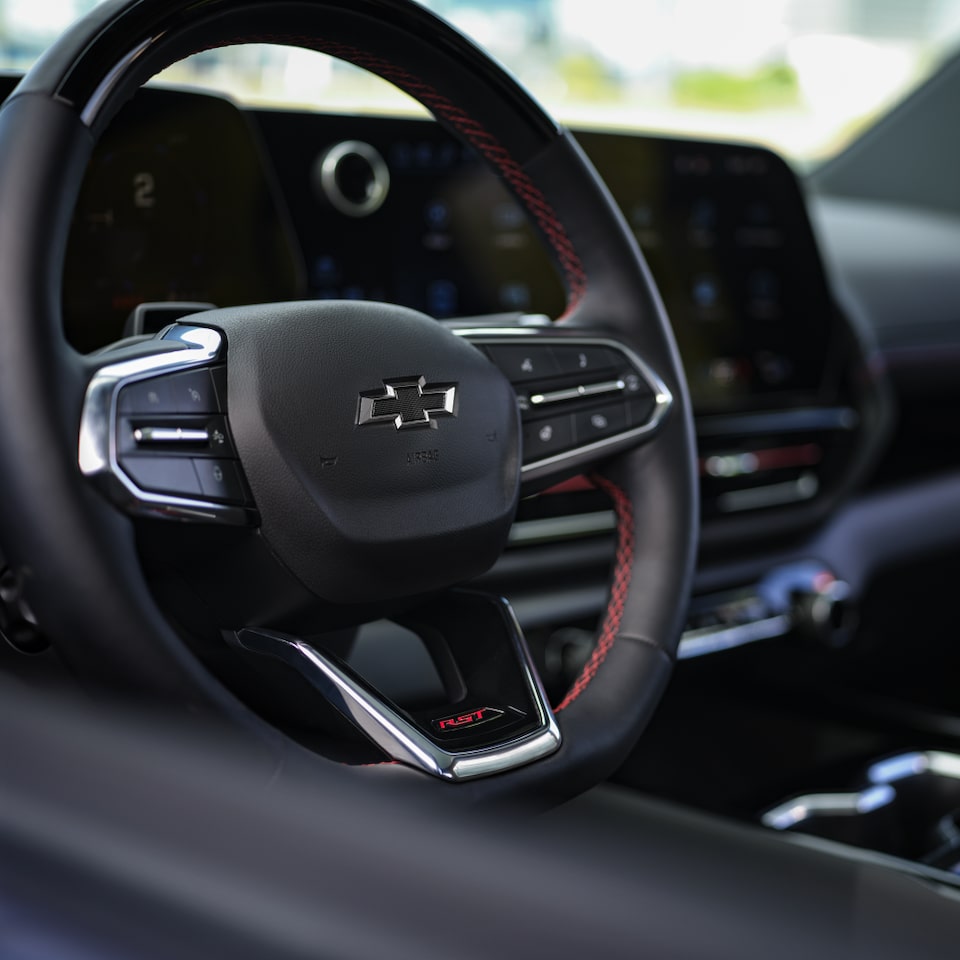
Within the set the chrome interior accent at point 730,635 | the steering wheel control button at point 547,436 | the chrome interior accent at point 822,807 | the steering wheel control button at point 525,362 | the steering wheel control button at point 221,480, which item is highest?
the steering wheel control button at point 525,362

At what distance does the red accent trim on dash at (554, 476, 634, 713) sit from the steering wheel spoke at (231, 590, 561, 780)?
45 mm

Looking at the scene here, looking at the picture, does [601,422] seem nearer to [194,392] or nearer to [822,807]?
[194,392]

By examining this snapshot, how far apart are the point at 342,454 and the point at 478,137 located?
0.33 meters

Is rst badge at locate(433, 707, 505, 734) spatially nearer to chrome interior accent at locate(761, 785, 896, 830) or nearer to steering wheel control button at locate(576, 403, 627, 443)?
steering wheel control button at locate(576, 403, 627, 443)

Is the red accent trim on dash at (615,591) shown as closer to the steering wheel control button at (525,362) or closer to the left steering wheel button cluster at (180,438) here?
the steering wheel control button at (525,362)

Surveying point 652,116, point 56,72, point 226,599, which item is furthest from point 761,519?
point 56,72

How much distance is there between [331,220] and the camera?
1.54 metres

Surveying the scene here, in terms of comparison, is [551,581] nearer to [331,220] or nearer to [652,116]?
[331,220]

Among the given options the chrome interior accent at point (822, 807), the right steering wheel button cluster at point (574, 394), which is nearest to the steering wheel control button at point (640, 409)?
the right steering wheel button cluster at point (574, 394)

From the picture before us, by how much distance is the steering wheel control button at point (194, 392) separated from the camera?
799 mm

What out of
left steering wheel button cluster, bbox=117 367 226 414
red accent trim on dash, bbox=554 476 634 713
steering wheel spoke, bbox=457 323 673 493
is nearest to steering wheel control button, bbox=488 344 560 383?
steering wheel spoke, bbox=457 323 673 493

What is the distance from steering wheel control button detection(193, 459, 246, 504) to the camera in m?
0.80

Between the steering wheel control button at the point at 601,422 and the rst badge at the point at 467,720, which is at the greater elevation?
the steering wheel control button at the point at 601,422

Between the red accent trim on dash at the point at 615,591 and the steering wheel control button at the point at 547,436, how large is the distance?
0.28ft
